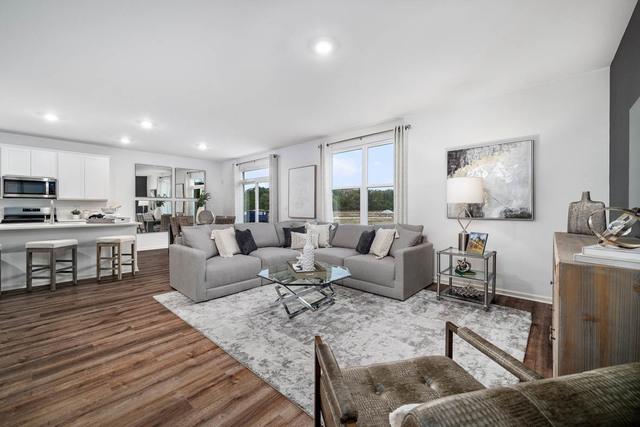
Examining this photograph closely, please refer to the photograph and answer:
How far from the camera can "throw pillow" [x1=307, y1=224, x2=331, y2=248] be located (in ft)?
14.9

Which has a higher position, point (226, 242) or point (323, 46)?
point (323, 46)

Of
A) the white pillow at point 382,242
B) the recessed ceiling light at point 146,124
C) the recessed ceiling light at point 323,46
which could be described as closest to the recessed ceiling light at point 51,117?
the recessed ceiling light at point 146,124

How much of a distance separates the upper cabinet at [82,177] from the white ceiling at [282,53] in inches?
59.5

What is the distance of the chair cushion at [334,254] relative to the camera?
380 centimetres

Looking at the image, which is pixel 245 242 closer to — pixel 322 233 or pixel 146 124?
pixel 322 233

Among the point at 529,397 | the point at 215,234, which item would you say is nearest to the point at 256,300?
the point at 215,234

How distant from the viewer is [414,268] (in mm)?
3393

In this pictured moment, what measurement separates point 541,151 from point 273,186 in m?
5.19

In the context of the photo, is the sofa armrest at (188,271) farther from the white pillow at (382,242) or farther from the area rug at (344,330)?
the white pillow at (382,242)

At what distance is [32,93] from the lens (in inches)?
135

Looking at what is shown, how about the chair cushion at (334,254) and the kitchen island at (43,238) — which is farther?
the chair cushion at (334,254)

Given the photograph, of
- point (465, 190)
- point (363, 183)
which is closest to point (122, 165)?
point (363, 183)

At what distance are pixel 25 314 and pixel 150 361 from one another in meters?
2.09

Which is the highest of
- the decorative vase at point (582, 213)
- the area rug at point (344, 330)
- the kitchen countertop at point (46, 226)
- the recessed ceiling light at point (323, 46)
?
the recessed ceiling light at point (323, 46)
